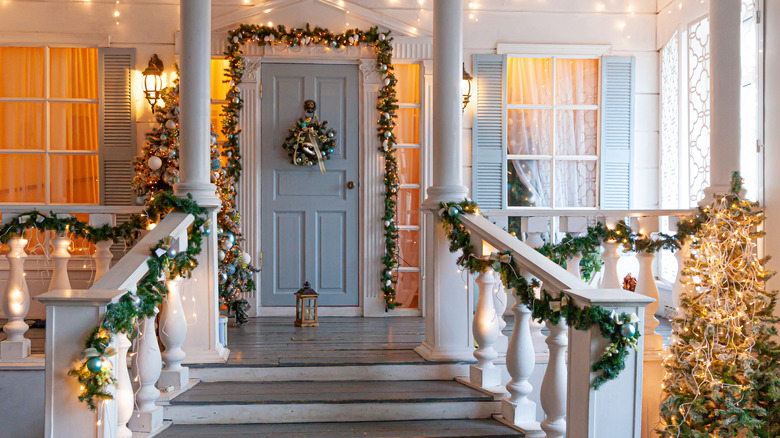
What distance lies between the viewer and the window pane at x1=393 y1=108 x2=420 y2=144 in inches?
243

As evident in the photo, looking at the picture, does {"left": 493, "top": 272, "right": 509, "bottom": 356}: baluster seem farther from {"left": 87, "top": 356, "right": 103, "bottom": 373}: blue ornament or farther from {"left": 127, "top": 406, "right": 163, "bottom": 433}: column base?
{"left": 87, "top": 356, "right": 103, "bottom": 373}: blue ornament

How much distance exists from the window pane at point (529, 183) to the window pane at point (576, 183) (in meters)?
0.11

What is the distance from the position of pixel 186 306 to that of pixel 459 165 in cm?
186

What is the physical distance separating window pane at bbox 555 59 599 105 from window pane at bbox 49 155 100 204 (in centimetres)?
421

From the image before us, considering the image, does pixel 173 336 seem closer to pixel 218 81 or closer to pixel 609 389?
pixel 609 389

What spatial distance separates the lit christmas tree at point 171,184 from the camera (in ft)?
16.6

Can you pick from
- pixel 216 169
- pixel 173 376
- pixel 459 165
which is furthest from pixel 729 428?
pixel 216 169

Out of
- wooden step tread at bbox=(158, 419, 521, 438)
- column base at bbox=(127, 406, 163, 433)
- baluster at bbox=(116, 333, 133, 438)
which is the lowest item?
wooden step tread at bbox=(158, 419, 521, 438)

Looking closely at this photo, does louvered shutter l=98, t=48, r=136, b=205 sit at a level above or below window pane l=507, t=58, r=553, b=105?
below

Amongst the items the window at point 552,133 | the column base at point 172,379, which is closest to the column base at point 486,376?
the column base at point 172,379

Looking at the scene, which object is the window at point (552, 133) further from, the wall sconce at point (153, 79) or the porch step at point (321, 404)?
the wall sconce at point (153, 79)

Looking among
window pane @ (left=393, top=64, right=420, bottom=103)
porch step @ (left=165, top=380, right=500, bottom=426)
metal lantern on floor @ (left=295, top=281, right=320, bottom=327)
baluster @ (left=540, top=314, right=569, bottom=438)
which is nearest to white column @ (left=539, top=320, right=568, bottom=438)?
baluster @ (left=540, top=314, right=569, bottom=438)

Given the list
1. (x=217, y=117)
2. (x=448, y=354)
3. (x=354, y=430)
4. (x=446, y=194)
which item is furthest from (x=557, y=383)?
(x=217, y=117)

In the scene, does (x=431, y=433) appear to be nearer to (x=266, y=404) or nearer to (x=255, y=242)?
(x=266, y=404)
